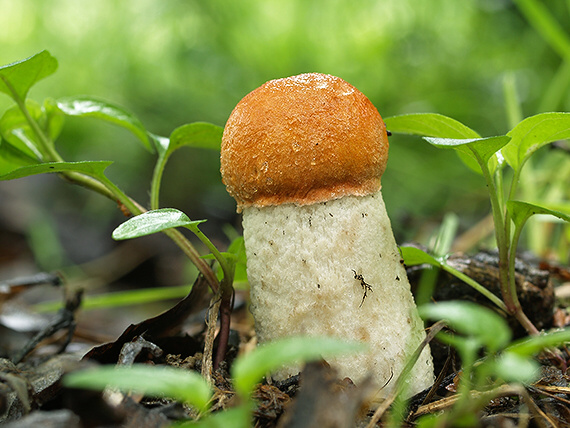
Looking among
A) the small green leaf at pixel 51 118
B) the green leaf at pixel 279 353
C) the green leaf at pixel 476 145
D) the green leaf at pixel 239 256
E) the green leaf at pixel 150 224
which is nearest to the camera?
the green leaf at pixel 279 353

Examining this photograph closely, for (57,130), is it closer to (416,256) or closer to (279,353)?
(416,256)

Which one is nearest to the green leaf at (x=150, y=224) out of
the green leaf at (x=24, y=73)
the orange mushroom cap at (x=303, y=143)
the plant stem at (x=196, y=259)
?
the orange mushroom cap at (x=303, y=143)

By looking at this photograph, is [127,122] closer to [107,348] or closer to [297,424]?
[107,348]

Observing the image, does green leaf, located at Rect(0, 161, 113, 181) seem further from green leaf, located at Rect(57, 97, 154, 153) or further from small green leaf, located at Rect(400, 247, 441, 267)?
small green leaf, located at Rect(400, 247, 441, 267)

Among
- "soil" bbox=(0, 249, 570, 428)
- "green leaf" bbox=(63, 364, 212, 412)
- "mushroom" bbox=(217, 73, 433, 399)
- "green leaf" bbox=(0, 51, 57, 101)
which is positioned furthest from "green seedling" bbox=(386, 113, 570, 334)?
"green leaf" bbox=(0, 51, 57, 101)

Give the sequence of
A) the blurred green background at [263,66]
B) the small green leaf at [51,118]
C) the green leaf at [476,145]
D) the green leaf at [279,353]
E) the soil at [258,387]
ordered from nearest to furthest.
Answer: the green leaf at [279,353] → the soil at [258,387] → the green leaf at [476,145] → the small green leaf at [51,118] → the blurred green background at [263,66]

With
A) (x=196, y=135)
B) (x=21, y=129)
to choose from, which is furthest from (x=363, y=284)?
(x=21, y=129)

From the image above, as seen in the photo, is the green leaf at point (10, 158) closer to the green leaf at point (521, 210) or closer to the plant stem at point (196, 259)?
the plant stem at point (196, 259)
